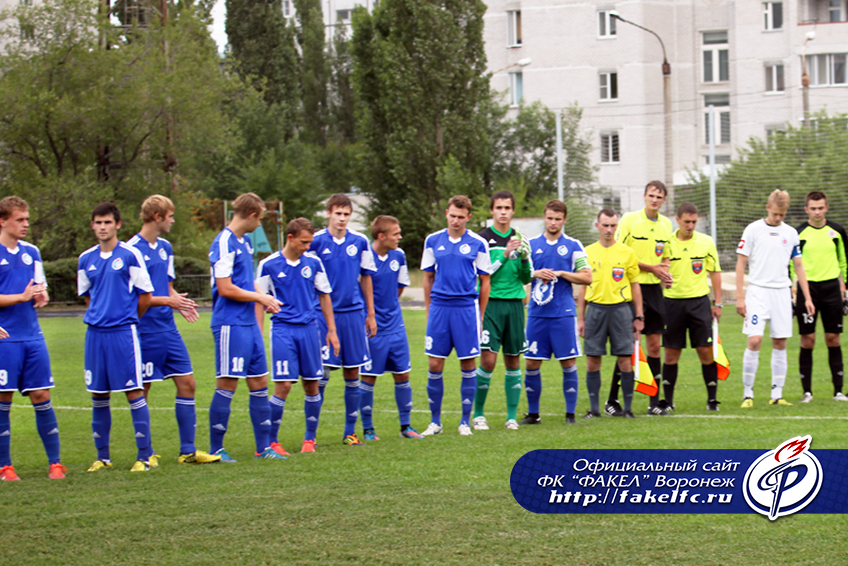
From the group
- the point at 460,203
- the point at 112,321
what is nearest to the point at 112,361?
the point at 112,321

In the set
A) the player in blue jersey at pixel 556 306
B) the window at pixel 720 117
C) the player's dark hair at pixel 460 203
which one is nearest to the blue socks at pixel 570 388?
the player in blue jersey at pixel 556 306

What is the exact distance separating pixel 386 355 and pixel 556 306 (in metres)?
1.70

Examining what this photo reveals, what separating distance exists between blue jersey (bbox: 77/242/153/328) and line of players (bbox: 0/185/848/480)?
11 millimetres

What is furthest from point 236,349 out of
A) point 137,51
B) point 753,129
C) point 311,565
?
point 753,129

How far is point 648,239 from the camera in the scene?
943 cm

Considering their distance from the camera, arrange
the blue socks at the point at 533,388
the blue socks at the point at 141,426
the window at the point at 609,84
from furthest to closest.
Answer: the window at the point at 609,84 < the blue socks at the point at 533,388 < the blue socks at the point at 141,426

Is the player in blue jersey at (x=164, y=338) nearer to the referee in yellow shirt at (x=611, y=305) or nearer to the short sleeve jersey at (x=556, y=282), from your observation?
the short sleeve jersey at (x=556, y=282)

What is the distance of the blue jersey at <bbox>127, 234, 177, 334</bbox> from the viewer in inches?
287

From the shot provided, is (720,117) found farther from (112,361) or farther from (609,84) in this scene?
(112,361)

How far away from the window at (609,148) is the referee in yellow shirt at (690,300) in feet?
126

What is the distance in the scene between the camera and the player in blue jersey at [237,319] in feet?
22.8

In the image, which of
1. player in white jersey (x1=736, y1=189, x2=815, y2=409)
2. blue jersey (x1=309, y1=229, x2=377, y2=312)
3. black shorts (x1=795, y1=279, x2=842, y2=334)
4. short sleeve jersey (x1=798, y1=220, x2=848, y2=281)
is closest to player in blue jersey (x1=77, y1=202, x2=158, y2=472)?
blue jersey (x1=309, y1=229, x2=377, y2=312)

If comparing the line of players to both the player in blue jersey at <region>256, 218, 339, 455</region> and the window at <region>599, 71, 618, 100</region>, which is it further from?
the window at <region>599, 71, 618, 100</region>

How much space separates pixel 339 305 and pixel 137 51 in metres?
32.1
